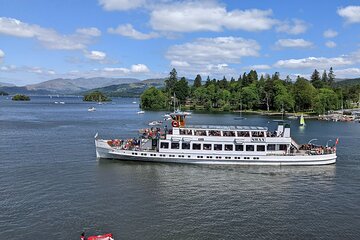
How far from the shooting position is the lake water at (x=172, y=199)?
117ft

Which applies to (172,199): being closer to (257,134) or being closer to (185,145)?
(185,145)

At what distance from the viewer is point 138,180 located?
52344 millimetres

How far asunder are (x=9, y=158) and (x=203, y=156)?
111 ft

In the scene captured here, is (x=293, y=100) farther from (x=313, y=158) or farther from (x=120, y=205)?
(x=120, y=205)

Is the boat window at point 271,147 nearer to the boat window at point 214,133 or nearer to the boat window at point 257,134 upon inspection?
the boat window at point 257,134

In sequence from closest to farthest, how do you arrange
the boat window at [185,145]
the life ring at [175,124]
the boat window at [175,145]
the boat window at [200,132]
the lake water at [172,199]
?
1. the lake water at [172,199]
2. the boat window at [185,145]
3. the boat window at [175,145]
4. the boat window at [200,132]
5. the life ring at [175,124]

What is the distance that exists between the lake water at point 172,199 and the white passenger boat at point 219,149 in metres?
1.72

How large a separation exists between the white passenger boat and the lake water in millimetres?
1724

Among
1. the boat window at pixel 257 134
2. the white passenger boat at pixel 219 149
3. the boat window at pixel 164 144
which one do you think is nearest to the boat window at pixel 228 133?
the white passenger boat at pixel 219 149

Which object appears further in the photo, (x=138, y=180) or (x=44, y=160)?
(x=44, y=160)

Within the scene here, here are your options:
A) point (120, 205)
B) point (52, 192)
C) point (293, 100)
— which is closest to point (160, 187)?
point (120, 205)

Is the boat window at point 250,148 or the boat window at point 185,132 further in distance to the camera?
the boat window at point 185,132

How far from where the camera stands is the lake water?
35.6 metres

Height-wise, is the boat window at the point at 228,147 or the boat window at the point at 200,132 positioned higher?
the boat window at the point at 200,132
